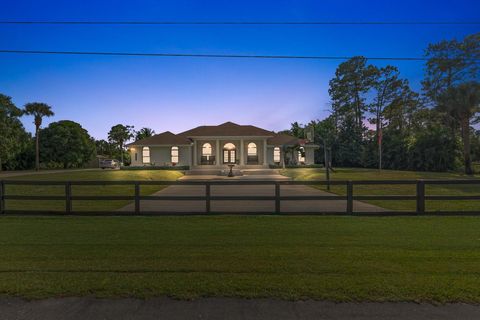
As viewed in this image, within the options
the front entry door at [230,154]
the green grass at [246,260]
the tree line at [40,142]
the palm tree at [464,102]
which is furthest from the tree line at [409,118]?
the tree line at [40,142]

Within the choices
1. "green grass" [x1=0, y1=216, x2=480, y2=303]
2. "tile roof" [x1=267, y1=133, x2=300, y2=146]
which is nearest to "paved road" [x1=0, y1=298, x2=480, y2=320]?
"green grass" [x1=0, y1=216, x2=480, y2=303]

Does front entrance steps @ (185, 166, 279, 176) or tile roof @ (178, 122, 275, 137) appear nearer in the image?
front entrance steps @ (185, 166, 279, 176)

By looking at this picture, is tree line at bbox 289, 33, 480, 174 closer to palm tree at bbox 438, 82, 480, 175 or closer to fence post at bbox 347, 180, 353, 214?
palm tree at bbox 438, 82, 480, 175

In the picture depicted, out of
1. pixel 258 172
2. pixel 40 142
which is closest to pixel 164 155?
pixel 258 172

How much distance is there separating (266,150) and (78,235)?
29451 millimetres

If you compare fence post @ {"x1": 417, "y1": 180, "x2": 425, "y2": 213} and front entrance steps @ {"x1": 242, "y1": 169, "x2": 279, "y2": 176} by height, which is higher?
fence post @ {"x1": 417, "y1": 180, "x2": 425, "y2": 213}

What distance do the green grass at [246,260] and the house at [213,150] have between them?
2749 centimetres

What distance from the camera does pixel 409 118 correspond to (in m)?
47.4

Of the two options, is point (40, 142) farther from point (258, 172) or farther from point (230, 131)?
point (258, 172)

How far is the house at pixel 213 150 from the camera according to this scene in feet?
113

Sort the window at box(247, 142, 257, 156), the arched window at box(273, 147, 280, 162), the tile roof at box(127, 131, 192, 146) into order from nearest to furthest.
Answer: the tile roof at box(127, 131, 192, 146), the window at box(247, 142, 257, 156), the arched window at box(273, 147, 280, 162)

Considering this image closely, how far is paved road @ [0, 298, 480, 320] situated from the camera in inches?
115

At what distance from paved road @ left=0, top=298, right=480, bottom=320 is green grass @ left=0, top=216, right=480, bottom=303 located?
0.44ft

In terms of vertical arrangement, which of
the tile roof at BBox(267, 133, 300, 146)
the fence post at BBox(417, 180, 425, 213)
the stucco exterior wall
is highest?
the tile roof at BBox(267, 133, 300, 146)
